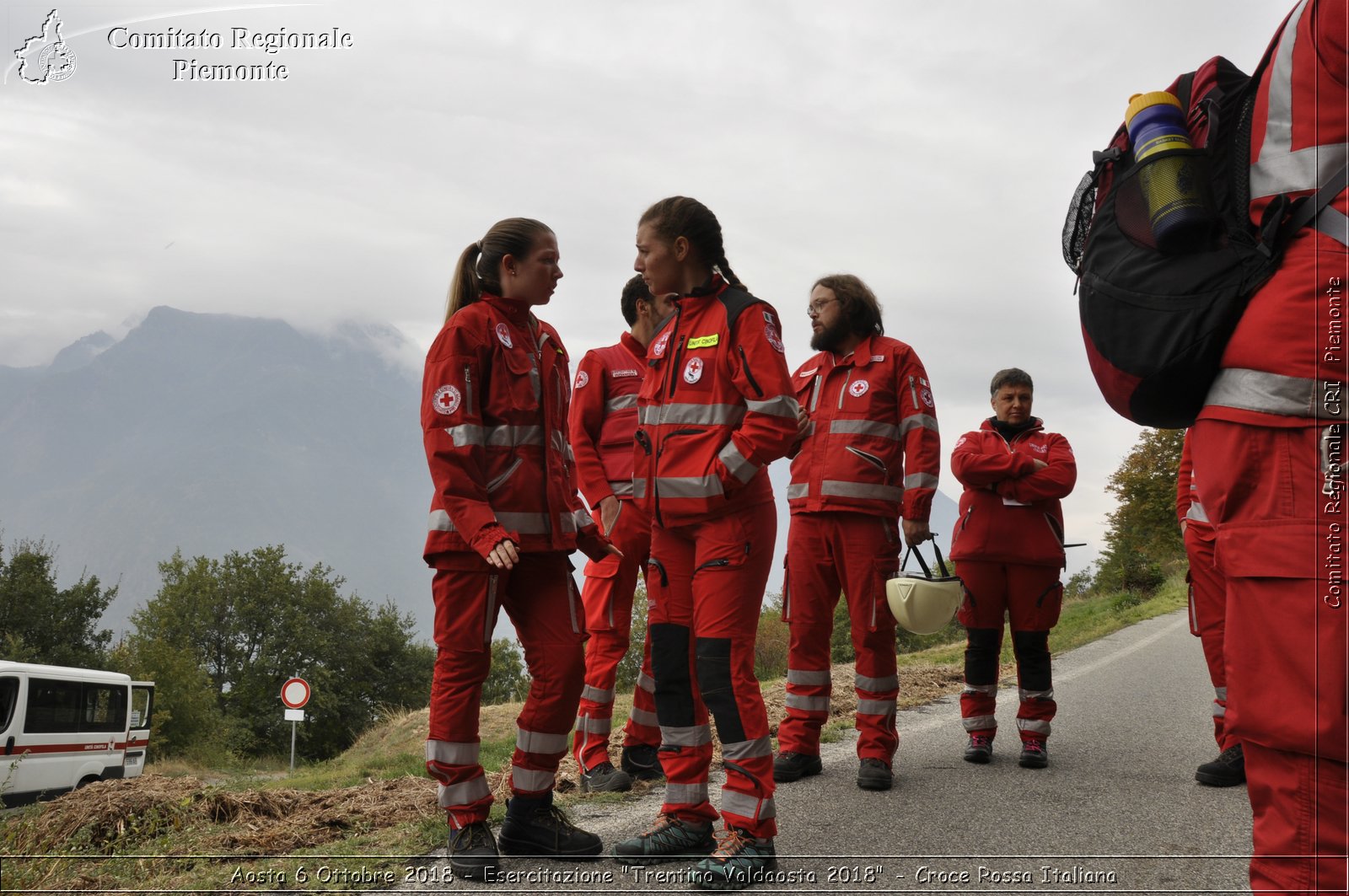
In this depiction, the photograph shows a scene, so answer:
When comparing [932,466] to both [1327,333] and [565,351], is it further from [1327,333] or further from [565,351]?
[1327,333]

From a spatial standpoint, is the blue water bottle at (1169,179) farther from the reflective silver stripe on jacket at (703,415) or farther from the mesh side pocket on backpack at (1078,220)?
the reflective silver stripe on jacket at (703,415)

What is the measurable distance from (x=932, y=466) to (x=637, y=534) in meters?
1.59

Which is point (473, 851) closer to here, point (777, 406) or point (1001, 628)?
point (777, 406)

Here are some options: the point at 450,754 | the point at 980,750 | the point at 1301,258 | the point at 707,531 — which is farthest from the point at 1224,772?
the point at 1301,258

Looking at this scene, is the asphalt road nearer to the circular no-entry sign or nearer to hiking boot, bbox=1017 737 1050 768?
hiking boot, bbox=1017 737 1050 768

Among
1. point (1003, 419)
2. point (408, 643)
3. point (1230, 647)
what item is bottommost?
point (408, 643)

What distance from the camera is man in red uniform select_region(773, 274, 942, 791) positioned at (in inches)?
201

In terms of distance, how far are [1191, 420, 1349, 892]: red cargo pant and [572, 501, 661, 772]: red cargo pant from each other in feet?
11.9

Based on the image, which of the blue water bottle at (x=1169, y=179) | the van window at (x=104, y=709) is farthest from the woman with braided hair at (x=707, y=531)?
the van window at (x=104, y=709)

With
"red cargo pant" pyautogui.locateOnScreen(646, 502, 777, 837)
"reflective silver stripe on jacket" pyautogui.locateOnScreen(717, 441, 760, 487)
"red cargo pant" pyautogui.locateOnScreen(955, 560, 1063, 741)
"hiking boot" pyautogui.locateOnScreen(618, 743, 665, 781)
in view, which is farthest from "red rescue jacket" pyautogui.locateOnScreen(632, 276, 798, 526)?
"red cargo pant" pyautogui.locateOnScreen(955, 560, 1063, 741)

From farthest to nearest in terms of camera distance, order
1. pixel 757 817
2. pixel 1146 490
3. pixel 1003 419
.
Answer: pixel 1146 490 < pixel 1003 419 < pixel 757 817

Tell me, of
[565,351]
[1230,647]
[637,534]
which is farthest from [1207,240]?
[637,534]

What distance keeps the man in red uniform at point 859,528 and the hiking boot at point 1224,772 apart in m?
1.51

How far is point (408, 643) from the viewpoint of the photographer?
297 ft
